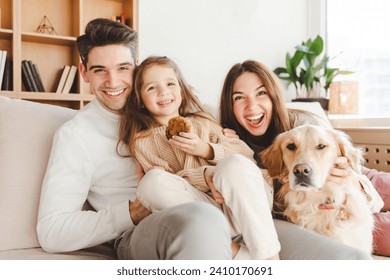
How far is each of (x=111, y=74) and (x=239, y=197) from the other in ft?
1.91

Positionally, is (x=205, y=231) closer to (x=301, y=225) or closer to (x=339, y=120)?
(x=301, y=225)

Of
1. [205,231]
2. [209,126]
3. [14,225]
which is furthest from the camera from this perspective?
[209,126]

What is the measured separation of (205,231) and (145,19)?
7.71ft

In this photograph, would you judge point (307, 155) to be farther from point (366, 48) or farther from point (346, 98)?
point (366, 48)

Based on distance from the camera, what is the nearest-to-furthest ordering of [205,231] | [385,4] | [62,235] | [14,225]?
[205,231] < [62,235] < [14,225] < [385,4]

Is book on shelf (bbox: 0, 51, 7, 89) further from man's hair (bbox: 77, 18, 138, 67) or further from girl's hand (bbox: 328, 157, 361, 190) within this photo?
girl's hand (bbox: 328, 157, 361, 190)

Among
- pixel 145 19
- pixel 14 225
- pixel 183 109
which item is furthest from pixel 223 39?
pixel 14 225

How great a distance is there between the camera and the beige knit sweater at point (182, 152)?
1206 millimetres

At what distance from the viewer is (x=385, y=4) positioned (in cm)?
317

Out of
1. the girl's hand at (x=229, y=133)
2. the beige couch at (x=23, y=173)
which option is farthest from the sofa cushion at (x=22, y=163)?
the girl's hand at (x=229, y=133)

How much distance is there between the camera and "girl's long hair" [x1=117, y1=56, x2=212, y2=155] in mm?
1256

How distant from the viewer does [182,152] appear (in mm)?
1237

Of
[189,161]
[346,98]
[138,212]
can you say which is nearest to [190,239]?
[138,212]

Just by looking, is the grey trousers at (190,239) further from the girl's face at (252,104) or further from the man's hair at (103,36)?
the man's hair at (103,36)
